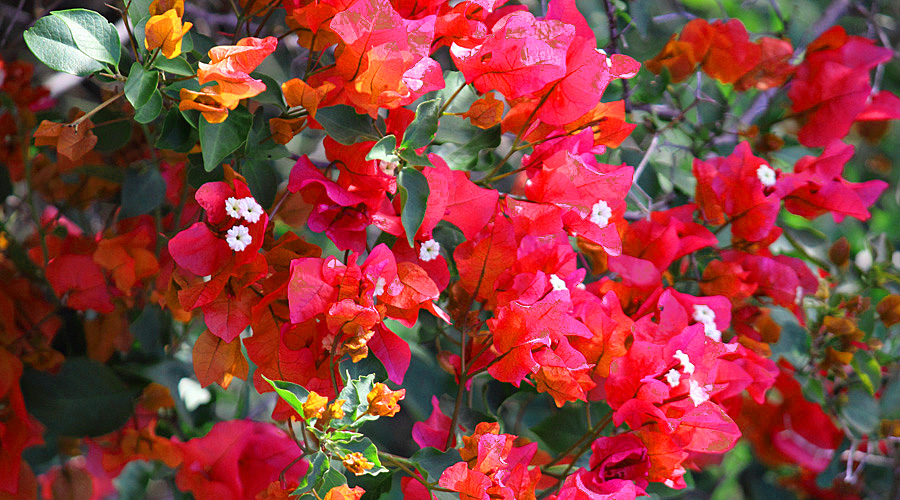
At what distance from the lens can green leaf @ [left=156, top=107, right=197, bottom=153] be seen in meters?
0.64

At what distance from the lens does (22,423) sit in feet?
2.89

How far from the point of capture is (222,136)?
61 cm

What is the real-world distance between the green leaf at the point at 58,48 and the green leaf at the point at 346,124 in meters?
0.18

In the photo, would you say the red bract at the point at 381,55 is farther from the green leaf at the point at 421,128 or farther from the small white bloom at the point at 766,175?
the small white bloom at the point at 766,175

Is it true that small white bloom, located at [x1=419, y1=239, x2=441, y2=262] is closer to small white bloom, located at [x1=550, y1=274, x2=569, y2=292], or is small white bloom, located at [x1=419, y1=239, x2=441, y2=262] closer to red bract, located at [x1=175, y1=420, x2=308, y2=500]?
small white bloom, located at [x1=550, y1=274, x2=569, y2=292]

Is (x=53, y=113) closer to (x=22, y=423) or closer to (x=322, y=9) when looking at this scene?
(x=22, y=423)

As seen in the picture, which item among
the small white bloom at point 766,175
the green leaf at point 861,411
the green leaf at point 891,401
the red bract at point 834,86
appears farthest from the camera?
the green leaf at point 891,401

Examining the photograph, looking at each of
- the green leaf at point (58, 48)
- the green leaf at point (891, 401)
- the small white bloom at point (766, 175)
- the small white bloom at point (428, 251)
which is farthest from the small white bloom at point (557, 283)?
the green leaf at point (891, 401)

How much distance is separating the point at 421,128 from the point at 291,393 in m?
0.24

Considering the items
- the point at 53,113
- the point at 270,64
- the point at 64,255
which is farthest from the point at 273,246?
the point at 53,113

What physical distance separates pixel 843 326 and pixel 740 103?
428 mm

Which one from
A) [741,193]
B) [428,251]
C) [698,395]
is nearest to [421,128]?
Answer: [428,251]

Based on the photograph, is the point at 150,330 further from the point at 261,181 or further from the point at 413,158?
the point at 413,158

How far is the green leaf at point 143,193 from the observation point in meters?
0.85
